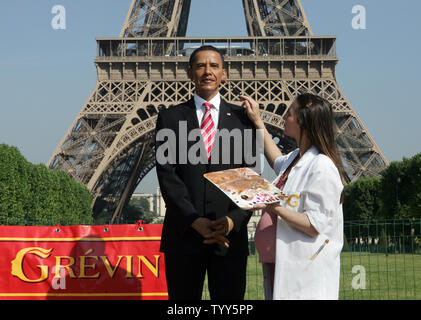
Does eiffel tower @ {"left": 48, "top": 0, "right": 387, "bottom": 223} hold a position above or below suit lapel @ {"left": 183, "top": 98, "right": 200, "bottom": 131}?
above

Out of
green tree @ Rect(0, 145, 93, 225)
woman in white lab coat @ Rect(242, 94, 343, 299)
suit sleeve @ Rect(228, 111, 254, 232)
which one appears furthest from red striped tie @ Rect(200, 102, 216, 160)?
green tree @ Rect(0, 145, 93, 225)

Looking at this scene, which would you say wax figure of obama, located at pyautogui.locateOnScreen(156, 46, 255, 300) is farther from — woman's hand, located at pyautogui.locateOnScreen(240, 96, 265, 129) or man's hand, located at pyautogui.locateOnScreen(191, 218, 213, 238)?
woman's hand, located at pyautogui.locateOnScreen(240, 96, 265, 129)

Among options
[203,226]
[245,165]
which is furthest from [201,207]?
[245,165]

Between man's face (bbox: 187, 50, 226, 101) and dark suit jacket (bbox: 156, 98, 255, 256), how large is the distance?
0.24 meters

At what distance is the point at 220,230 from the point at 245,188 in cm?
41

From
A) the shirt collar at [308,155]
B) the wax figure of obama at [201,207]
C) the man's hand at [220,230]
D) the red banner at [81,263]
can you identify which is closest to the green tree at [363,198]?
the red banner at [81,263]

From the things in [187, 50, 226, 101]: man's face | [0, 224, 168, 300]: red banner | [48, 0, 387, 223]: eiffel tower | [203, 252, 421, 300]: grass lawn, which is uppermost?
[48, 0, 387, 223]: eiffel tower

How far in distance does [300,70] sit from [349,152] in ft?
19.2

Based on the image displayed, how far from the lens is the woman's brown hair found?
3.91 m

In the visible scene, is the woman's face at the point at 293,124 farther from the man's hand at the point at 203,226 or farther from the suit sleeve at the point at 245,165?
the man's hand at the point at 203,226

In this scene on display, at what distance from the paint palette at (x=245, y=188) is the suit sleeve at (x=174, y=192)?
1.13 feet

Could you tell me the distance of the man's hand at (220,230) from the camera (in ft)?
12.8

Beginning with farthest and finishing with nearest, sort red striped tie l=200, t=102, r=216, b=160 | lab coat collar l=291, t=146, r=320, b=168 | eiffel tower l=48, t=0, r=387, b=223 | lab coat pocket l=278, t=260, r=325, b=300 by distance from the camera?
1. eiffel tower l=48, t=0, r=387, b=223
2. red striped tie l=200, t=102, r=216, b=160
3. lab coat collar l=291, t=146, r=320, b=168
4. lab coat pocket l=278, t=260, r=325, b=300

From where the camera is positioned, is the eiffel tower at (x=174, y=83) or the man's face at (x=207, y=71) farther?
the eiffel tower at (x=174, y=83)
